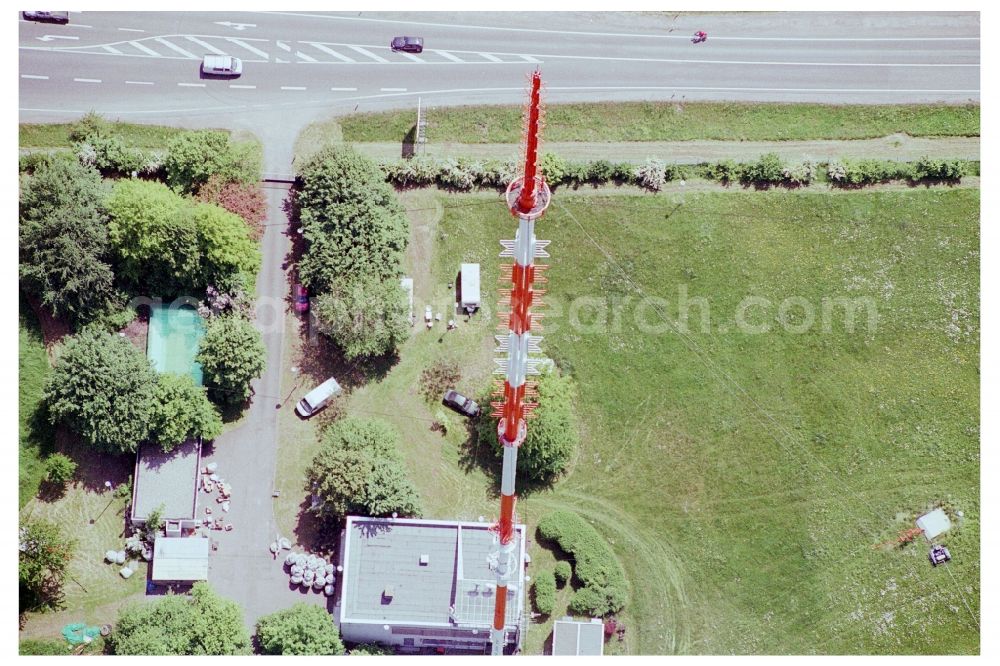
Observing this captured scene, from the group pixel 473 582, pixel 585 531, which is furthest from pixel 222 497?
pixel 585 531

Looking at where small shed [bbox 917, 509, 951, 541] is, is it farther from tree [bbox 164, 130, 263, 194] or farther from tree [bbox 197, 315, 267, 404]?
tree [bbox 164, 130, 263, 194]

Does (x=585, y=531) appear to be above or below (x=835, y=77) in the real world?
below

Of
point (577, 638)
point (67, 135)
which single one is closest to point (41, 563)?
point (67, 135)

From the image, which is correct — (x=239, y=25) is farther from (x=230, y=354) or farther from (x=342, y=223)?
(x=230, y=354)

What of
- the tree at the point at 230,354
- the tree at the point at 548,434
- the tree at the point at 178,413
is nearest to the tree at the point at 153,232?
the tree at the point at 230,354

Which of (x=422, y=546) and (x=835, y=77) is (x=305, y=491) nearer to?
(x=422, y=546)

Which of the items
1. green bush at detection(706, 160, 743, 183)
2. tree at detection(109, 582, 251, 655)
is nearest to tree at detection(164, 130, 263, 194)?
tree at detection(109, 582, 251, 655)
